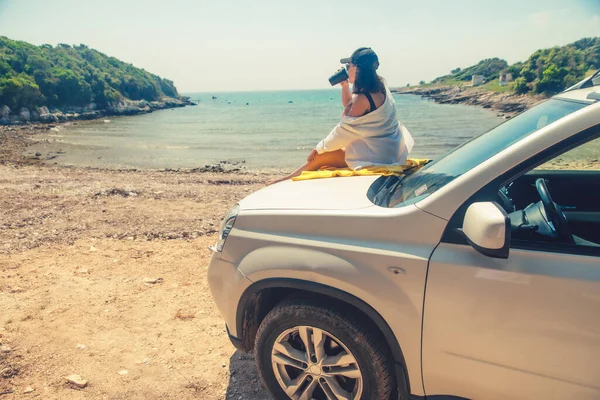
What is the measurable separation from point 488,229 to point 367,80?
2.70 m

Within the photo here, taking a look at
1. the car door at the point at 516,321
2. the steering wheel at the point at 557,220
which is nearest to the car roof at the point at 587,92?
the steering wheel at the point at 557,220

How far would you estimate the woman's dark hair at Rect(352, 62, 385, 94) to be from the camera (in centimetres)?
396

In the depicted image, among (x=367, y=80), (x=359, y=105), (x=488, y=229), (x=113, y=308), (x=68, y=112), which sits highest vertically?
(x=367, y=80)

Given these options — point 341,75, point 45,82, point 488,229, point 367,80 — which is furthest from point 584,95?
point 45,82

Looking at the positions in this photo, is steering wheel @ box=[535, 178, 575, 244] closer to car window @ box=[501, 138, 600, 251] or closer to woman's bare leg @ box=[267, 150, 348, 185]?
car window @ box=[501, 138, 600, 251]

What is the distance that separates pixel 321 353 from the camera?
223cm

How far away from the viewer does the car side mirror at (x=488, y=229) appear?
5.18 feet

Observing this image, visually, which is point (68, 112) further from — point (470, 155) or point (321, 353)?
point (470, 155)

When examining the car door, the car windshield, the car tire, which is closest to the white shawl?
the car windshield

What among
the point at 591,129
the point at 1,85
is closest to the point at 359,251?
the point at 591,129

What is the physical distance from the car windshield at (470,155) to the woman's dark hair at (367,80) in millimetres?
1513

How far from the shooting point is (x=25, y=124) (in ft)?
124

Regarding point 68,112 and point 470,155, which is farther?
point 68,112

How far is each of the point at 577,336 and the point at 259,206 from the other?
1682 mm
